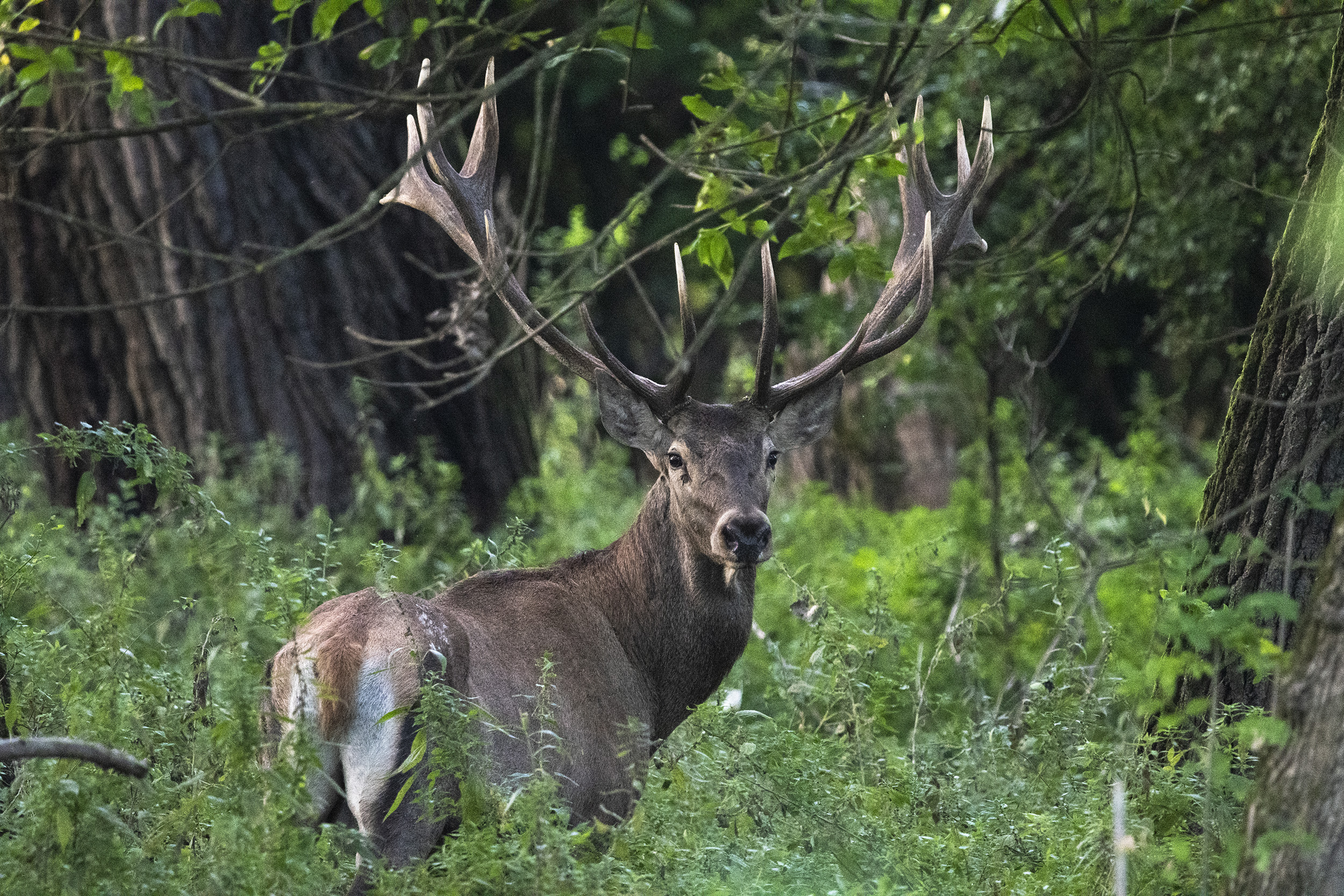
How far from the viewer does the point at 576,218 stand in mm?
9117

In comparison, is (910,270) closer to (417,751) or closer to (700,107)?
(700,107)

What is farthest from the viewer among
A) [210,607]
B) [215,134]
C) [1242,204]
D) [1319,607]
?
[1242,204]

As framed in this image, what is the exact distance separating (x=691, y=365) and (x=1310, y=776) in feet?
8.52

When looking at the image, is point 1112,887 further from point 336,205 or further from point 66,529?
point 336,205

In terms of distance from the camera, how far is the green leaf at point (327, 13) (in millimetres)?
3727

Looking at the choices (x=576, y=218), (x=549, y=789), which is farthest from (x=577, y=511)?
(x=549, y=789)

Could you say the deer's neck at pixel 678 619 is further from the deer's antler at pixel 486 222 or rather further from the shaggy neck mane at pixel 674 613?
the deer's antler at pixel 486 222

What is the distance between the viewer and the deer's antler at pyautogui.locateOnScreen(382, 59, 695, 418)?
4.66 metres

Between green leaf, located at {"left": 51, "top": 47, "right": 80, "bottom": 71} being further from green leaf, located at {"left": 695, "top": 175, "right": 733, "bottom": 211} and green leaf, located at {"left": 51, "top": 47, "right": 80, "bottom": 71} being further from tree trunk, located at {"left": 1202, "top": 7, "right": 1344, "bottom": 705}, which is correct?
tree trunk, located at {"left": 1202, "top": 7, "right": 1344, "bottom": 705}

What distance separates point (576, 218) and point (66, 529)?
170 inches

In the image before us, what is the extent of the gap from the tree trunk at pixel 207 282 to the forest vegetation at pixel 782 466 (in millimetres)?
21

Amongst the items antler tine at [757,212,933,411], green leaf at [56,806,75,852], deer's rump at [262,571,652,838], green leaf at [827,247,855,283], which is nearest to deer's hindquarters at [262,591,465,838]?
deer's rump at [262,571,652,838]

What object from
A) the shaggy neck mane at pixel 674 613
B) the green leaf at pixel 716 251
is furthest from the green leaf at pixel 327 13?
the shaggy neck mane at pixel 674 613

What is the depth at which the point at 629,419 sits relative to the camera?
4.92m
